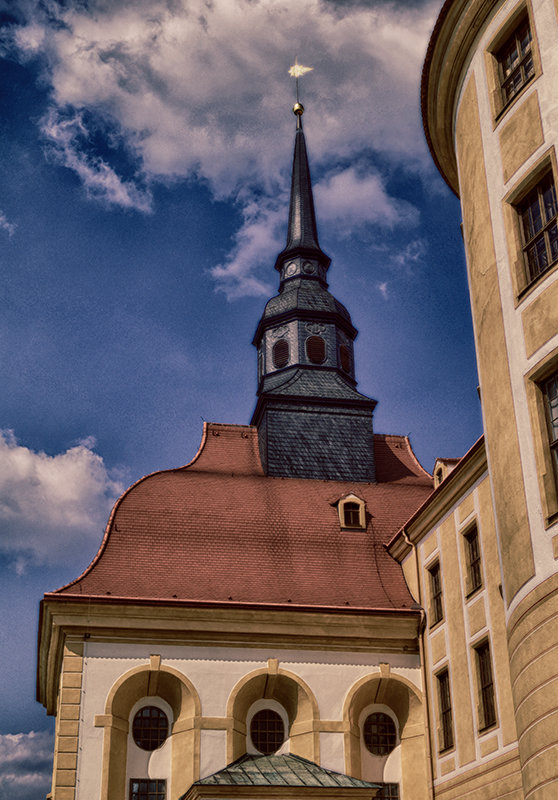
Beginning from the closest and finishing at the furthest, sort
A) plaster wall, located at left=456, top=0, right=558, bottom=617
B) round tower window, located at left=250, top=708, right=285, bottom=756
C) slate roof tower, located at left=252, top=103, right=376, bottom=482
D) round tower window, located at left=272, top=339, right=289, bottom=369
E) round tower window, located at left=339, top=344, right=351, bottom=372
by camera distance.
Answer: plaster wall, located at left=456, top=0, right=558, bottom=617 < round tower window, located at left=250, top=708, right=285, bottom=756 < slate roof tower, located at left=252, top=103, right=376, bottom=482 < round tower window, located at left=272, top=339, right=289, bottom=369 < round tower window, located at left=339, top=344, right=351, bottom=372

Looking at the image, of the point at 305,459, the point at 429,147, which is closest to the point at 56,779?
the point at 305,459

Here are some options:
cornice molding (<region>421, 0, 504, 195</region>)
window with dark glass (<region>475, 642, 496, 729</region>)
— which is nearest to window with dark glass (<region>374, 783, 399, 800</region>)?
window with dark glass (<region>475, 642, 496, 729</region>)

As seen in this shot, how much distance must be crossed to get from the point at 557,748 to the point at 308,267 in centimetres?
2936

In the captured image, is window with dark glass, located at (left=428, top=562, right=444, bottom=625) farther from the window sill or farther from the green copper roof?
the window sill

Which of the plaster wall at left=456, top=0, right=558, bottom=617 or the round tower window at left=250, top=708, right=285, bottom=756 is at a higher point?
the plaster wall at left=456, top=0, right=558, bottom=617

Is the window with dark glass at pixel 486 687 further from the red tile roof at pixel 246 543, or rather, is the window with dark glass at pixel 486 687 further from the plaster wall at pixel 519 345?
the plaster wall at pixel 519 345

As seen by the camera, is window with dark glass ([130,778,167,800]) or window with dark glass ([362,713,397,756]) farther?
window with dark glass ([362,713,397,756])

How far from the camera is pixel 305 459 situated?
31500 millimetres

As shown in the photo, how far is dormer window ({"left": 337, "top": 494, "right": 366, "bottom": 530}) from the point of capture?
29.0 meters

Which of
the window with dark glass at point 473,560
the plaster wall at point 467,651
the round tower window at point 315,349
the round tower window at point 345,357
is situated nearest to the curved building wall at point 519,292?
the plaster wall at point 467,651

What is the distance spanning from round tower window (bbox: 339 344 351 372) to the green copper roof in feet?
53.3

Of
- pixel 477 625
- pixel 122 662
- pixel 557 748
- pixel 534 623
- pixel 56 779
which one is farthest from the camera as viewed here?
pixel 122 662

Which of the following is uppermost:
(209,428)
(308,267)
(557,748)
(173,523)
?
(308,267)

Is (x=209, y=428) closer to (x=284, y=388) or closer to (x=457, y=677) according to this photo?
(x=284, y=388)
